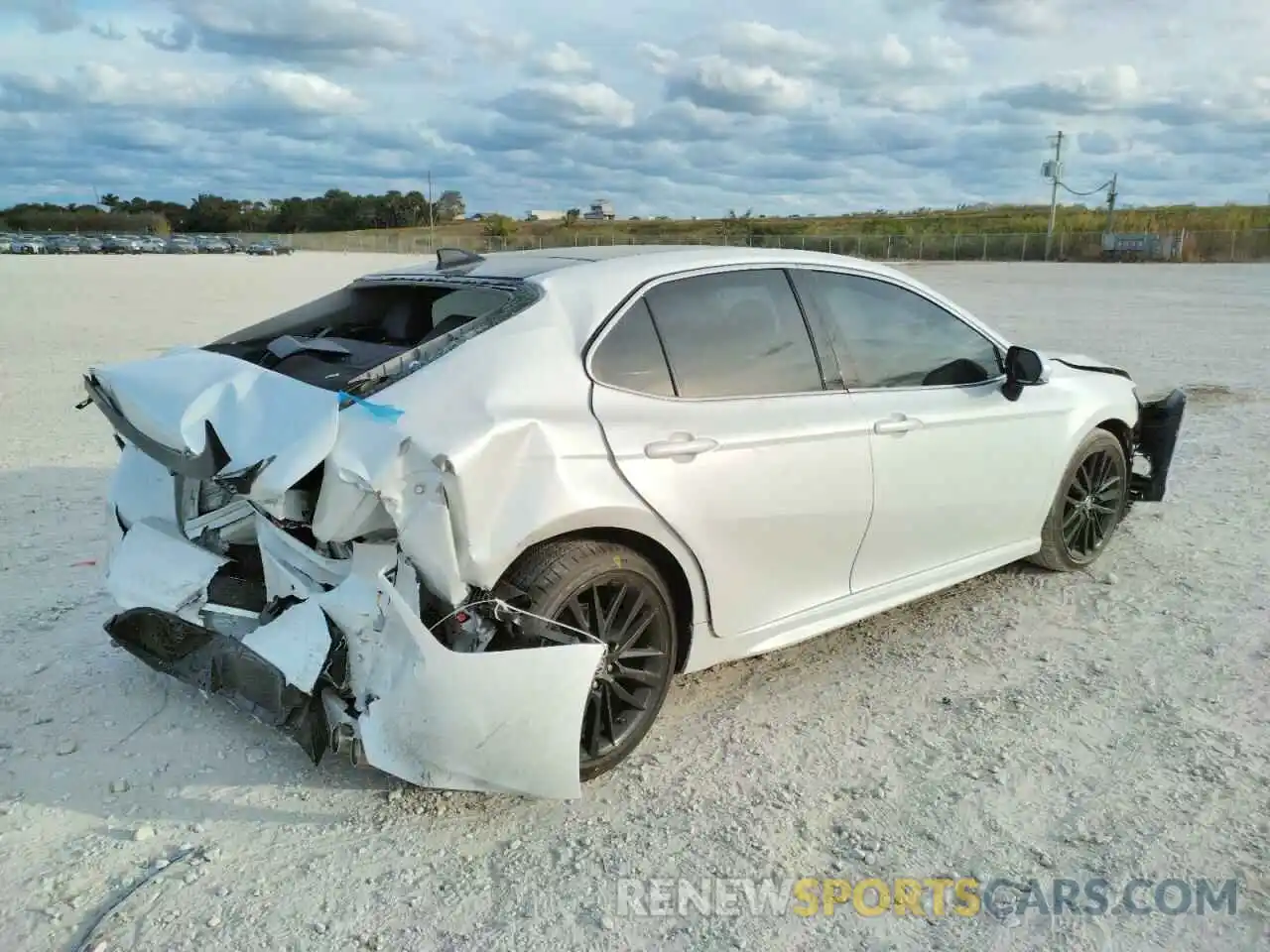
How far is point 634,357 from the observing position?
11.2 ft

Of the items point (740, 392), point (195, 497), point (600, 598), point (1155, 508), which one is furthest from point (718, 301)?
point (1155, 508)

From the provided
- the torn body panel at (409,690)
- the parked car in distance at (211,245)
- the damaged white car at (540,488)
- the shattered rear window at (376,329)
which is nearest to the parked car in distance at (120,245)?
the parked car in distance at (211,245)

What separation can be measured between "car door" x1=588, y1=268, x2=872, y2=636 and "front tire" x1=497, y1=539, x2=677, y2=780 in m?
0.21

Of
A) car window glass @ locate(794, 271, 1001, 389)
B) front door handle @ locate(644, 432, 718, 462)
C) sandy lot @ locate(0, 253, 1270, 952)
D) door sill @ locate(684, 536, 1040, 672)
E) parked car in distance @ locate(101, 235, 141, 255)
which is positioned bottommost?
parked car in distance @ locate(101, 235, 141, 255)

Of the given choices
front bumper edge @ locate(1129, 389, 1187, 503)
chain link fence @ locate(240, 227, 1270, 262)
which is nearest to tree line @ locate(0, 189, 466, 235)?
chain link fence @ locate(240, 227, 1270, 262)

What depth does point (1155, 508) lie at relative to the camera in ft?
21.0

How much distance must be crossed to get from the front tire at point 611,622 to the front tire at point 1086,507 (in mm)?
2589

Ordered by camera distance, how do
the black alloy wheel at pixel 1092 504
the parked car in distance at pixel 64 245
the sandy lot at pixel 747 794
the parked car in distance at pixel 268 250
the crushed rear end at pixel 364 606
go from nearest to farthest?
the sandy lot at pixel 747 794 < the crushed rear end at pixel 364 606 < the black alloy wheel at pixel 1092 504 < the parked car in distance at pixel 64 245 < the parked car in distance at pixel 268 250

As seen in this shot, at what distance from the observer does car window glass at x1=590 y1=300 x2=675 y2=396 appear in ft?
11.0

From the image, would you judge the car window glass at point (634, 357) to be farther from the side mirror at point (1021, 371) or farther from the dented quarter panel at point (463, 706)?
the side mirror at point (1021, 371)

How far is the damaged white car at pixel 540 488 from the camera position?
9.42 ft

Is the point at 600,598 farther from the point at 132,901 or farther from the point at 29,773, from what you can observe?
the point at 29,773

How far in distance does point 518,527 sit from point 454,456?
0.30 metres

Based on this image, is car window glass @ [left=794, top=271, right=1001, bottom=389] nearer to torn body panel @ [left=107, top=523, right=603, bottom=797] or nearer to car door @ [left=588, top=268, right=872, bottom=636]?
car door @ [left=588, top=268, right=872, bottom=636]
